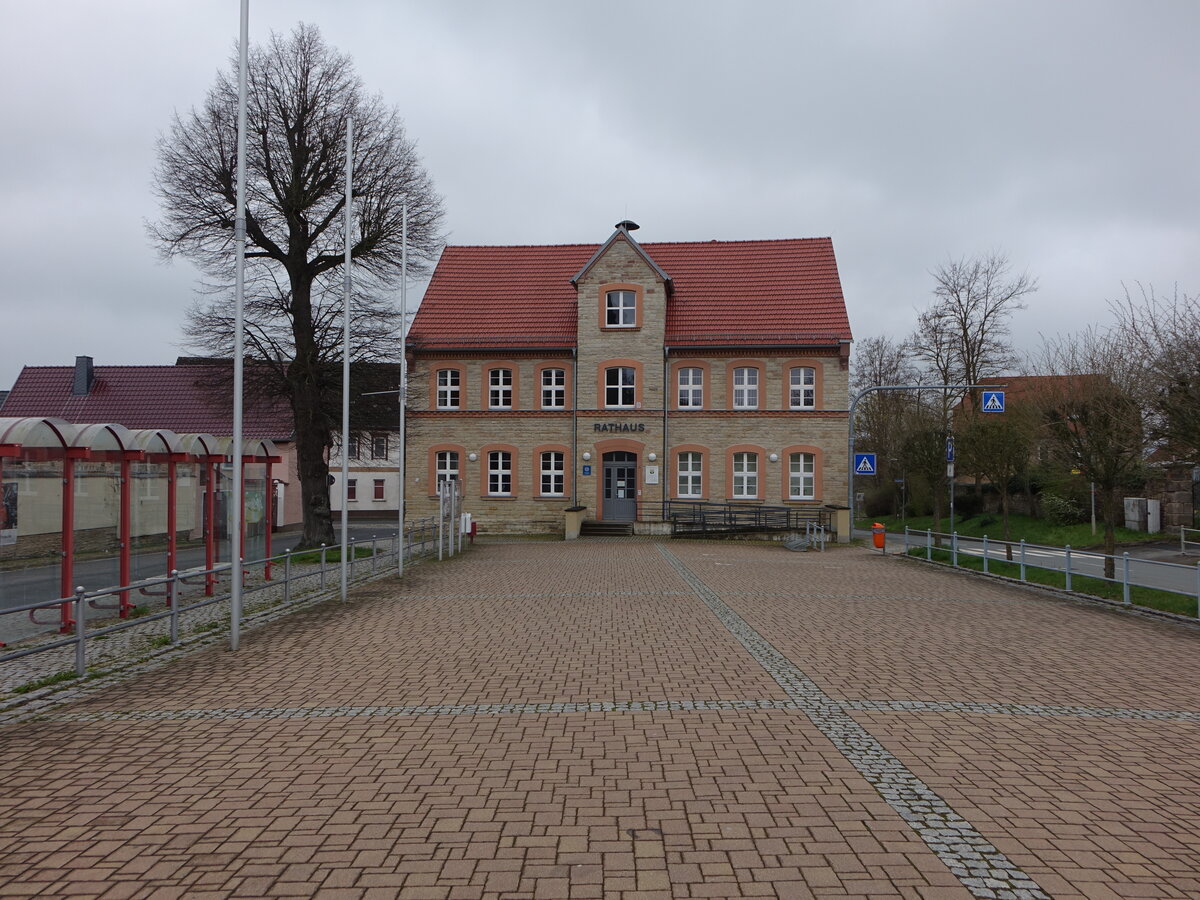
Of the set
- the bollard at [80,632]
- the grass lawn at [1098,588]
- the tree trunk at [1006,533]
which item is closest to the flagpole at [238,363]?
the bollard at [80,632]

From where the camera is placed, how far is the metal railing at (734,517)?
3062 cm

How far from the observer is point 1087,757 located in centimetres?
601

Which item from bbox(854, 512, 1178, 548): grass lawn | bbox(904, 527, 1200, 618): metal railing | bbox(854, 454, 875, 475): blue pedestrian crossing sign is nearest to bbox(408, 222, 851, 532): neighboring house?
bbox(854, 454, 875, 475): blue pedestrian crossing sign

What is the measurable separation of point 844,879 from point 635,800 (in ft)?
4.58

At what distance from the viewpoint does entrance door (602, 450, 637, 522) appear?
3322 centimetres

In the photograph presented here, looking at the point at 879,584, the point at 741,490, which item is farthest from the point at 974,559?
the point at 741,490

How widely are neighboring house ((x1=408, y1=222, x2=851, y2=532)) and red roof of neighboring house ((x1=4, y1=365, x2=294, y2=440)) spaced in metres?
12.1

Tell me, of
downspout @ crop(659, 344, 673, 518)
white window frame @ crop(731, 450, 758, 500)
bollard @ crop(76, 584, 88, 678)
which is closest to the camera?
bollard @ crop(76, 584, 88, 678)

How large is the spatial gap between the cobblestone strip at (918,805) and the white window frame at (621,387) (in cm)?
2477

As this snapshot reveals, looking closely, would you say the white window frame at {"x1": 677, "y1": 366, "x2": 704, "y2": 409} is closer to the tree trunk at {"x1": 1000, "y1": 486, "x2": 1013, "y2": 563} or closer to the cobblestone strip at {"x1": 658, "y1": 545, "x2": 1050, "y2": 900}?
the tree trunk at {"x1": 1000, "y1": 486, "x2": 1013, "y2": 563}

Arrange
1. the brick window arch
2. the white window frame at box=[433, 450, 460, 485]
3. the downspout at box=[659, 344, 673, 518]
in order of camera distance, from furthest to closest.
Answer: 1. the white window frame at box=[433, 450, 460, 485]
2. the downspout at box=[659, 344, 673, 518]
3. the brick window arch

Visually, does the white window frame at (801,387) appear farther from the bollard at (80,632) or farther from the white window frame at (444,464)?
the bollard at (80,632)

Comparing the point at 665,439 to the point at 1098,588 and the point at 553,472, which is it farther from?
the point at 1098,588

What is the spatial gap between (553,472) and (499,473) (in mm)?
2089
